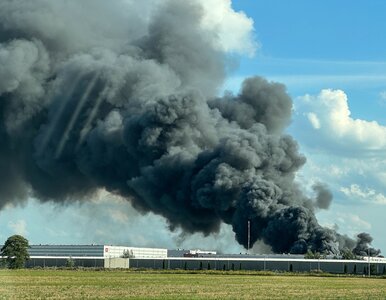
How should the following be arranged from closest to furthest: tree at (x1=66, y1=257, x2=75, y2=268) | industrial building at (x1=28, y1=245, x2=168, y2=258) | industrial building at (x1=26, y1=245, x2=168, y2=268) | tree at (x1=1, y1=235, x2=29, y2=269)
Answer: tree at (x1=1, y1=235, x2=29, y2=269)
tree at (x1=66, y1=257, x2=75, y2=268)
industrial building at (x1=26, y1=245, x2=168, y2=268)
industrial building at (x1=28, y1=245, x2=168, y2=258)

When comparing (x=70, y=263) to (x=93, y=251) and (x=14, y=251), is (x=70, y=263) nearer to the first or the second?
(x=14, y=251)

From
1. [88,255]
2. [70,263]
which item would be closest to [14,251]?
[70,263]

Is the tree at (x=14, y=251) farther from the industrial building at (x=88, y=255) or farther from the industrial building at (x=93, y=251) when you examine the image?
the industrial building at (x=93, y=251)

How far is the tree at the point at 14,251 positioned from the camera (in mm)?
108125

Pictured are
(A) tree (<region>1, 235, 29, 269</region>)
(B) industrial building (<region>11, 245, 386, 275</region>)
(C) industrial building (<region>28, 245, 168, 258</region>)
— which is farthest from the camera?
(C) industrial building (<region>28, 245, 168, 258</region>)

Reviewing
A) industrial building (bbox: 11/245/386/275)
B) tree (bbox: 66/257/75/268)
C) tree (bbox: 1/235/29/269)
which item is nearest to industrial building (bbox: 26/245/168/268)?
industrial building (bbox: 11/245/386/275)

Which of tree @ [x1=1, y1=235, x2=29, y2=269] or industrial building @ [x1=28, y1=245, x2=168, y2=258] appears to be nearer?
tree @ [x1=1, y1=235, x2=29, y2=269]

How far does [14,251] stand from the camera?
A: 355 ft

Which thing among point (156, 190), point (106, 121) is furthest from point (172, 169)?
point (106, 121)

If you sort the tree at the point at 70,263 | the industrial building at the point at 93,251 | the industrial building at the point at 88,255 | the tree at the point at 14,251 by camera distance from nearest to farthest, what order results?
1. the tree at the point at 14,251
2. the tree at the point at 70,263
3. the industrial building at the point at 88,255
4. the industrial building at the point at 93,251

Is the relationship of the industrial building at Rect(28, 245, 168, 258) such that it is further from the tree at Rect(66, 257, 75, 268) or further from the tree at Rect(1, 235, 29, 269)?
the tree at Rect(1, 235, 29, 269)

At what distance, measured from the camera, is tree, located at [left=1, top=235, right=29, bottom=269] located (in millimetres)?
108125

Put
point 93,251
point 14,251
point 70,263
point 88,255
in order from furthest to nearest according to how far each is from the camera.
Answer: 1. point 93,251
2. point 88,255
3. point 70,263
4. point 14,251

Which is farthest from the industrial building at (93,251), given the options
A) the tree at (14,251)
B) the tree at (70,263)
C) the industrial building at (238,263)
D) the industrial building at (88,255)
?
the tree at (14,251)
